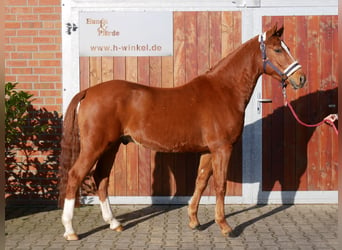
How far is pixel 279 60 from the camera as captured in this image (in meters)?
4.79

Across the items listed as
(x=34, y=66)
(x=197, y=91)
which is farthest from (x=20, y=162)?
(x=197, y=91)

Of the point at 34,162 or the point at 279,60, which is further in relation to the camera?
the point at 34,162

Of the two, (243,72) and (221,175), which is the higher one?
(243,72)

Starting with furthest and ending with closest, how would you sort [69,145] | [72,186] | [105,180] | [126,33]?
[126,33] → [105,180] → [69,145] → [72,186]

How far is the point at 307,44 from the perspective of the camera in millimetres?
6090

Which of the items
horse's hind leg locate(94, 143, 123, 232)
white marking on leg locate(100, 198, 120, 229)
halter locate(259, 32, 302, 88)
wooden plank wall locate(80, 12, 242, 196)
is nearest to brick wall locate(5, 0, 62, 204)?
wooden plank wall locate(80, 12, 242, 196)

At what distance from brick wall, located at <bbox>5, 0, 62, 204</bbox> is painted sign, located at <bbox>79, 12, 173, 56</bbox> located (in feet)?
1.30

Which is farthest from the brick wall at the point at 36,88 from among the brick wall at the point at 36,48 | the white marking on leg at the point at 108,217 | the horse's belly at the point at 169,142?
the horse's belly at the point at 169,142

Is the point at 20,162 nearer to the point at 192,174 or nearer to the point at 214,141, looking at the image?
the point at 192,174

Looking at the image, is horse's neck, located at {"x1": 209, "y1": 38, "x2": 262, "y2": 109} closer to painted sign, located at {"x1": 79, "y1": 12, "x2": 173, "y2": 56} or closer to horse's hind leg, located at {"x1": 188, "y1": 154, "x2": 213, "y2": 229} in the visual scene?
horse's hind leg, located at {"x1": 188, "y1": 154, "x2": 213, "y2": 229}

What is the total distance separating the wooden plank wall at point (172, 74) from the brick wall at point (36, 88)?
0.45 m

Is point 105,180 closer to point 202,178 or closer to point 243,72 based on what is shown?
point 202,178

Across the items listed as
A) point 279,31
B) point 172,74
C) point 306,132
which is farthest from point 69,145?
point 306,132

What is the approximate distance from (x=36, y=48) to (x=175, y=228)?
9.65 ft
